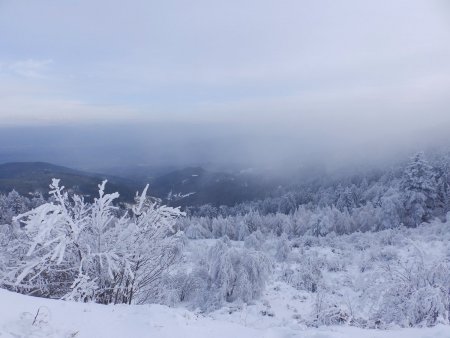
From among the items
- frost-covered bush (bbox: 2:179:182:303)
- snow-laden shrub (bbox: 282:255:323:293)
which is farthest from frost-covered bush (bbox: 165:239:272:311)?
frost-covered bush (bbox: 2:179:182:303)

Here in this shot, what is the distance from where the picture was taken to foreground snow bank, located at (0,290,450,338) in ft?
13.5

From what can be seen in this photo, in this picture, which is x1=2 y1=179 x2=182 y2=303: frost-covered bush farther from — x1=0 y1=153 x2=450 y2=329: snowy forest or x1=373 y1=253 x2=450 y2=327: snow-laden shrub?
x1=373 y1=253 x2=450 y2=327: snow-laden shrub

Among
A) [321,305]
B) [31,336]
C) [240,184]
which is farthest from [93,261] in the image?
[240,184]

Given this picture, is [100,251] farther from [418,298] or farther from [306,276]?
[306,276]

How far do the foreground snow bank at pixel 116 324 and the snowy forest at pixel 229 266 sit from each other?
962 mm

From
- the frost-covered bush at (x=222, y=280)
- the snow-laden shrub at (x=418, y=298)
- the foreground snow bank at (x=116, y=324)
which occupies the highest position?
the foreground snow bank at (x=116, y=324)

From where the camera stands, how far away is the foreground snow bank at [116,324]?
4113 mm

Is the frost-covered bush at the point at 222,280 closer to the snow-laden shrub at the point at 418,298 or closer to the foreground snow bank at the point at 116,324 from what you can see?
the snow-laden shrub at the point at 418,298

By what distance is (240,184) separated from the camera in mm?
166500

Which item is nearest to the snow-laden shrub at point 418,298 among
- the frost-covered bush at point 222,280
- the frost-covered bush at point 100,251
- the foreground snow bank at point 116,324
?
the foreground snow bank at point 116,324

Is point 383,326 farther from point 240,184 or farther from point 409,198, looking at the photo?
point 240,184

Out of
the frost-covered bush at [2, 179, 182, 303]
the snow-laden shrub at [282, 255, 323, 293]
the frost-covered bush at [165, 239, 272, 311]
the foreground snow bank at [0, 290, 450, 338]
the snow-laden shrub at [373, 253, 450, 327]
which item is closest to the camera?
the foreground snow bank at [0, 290, 450, 338]

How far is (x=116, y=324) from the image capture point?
14.9 feet

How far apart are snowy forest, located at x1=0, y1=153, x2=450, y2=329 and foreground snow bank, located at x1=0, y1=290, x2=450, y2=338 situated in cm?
96
